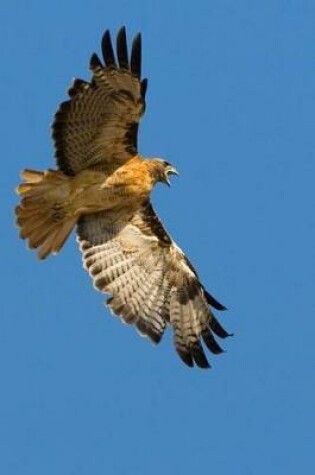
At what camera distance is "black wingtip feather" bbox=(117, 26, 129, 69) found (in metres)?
15.9

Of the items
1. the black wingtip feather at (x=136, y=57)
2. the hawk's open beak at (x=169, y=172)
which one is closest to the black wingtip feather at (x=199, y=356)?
the hawk's open beak at (x=169, y=172)

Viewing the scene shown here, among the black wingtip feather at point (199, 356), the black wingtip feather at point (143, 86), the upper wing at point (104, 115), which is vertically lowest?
the black wingtip feather at point (199, 356)

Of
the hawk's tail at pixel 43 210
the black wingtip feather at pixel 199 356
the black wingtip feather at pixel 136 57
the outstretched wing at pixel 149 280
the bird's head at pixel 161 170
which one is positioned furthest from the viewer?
the outstretched wing at pixel 149 280

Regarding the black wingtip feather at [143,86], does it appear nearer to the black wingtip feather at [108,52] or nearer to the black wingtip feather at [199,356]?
the black wingtip feather at [108,52]

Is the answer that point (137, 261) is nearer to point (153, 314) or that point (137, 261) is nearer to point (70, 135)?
point (153, 314)

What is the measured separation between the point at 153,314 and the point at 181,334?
0.39 meters

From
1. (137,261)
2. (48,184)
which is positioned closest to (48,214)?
(48,184)

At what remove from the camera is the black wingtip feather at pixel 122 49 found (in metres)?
15.9

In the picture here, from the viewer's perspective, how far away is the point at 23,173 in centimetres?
1627

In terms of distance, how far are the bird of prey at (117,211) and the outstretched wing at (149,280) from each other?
11 millimetres

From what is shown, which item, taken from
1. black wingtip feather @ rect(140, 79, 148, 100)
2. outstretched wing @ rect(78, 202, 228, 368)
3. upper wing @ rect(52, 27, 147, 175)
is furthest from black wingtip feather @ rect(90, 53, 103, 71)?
outstretched wing @ rect(78, 202, 228, 368)

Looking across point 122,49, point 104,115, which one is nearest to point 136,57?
point 122,49

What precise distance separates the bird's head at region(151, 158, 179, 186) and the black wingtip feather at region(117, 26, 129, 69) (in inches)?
51.9

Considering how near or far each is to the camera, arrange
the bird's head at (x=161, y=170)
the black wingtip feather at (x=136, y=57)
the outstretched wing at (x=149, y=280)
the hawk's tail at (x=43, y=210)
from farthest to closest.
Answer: the outstretched wing at (x=149, y=280) < the bird's head at (x=161, y=170) < the hawk's tail at (x=43, y=210) < the black wingtip feather at (x=136, y=57)
